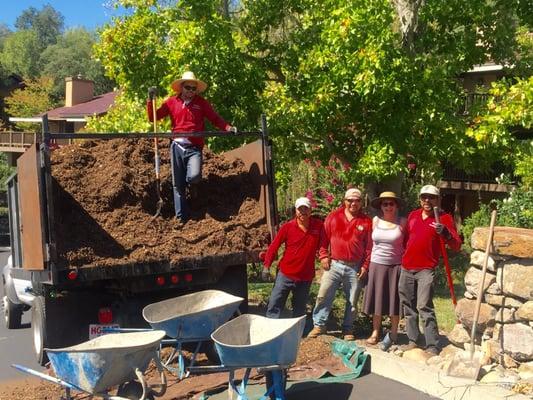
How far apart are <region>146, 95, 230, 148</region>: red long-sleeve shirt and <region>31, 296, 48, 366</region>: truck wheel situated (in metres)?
2.28

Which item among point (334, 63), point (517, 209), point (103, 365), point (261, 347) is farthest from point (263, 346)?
point (517, 209)

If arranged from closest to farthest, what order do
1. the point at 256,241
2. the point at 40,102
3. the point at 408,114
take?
the point at 256,241
the point at 408,114
the point at 40,102

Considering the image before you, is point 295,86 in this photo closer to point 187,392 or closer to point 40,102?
point 187,392

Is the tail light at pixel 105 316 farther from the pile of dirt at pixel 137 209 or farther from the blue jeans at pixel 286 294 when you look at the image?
the blue jeans at pixel 286 294

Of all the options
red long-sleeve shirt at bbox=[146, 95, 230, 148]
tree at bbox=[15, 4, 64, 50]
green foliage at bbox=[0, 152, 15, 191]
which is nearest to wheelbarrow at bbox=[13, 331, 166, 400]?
red long-sleeve shirt at bbox=[146, 95, 230, 148]

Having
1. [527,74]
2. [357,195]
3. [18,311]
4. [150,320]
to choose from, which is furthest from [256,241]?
[527,74]

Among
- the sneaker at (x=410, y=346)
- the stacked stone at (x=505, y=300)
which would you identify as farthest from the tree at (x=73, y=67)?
the stacked stone at (x=505, y=300)

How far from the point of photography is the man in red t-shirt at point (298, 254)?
6.52 metres

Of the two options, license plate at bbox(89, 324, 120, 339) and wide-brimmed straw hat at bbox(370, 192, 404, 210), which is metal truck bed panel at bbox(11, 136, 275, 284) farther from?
wide-brimmed straw hat at bbox(370, 192, 404, 210)

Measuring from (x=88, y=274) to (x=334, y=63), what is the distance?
4.31 meters

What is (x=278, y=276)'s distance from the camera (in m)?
6.71

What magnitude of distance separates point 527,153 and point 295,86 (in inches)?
133

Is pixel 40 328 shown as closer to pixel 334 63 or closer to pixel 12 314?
pixel 12 314

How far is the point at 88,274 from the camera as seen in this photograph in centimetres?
584
